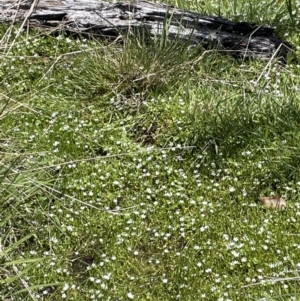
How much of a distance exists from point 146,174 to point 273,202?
29.2 inches

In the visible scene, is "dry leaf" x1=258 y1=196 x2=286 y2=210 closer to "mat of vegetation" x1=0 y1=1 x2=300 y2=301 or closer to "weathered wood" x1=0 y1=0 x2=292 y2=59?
"mat of vegetation" x1=0 y1=1 x2=300 y2=301

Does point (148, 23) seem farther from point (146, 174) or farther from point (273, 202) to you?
point (273, 202)

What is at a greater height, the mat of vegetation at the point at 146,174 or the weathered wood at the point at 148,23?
the weathered wood at the point at 148,23

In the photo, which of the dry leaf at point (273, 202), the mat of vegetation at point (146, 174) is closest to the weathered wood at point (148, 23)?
the mat of vegetation at point (146, 174)

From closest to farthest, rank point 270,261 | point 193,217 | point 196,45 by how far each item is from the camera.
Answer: point 270,261 < point 193,217 < point 196,45

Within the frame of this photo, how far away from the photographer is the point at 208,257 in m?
3.12

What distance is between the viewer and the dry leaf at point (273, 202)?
3.41 m

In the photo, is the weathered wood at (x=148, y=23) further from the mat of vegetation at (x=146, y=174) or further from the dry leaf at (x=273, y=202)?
the dry leaf at (x=273, y=202)

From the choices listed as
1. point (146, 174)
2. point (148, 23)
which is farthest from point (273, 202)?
point (148, 23)

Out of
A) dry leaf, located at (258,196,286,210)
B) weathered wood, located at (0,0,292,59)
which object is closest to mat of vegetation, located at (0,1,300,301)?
dry leaf, located at (258,196,286,210)

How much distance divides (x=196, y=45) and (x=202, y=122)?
94cm

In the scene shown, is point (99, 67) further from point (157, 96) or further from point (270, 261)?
point (270, 261)

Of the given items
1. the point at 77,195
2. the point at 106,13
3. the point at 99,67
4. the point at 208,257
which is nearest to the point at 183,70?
the point at 99,67

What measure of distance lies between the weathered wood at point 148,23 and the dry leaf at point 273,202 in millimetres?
1511
